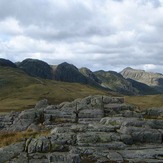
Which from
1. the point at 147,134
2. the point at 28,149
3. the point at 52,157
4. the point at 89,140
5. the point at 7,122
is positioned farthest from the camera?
the point at 7,122

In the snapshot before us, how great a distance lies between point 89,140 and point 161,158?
8770 millimetres

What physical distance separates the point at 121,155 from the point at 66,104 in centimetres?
4748

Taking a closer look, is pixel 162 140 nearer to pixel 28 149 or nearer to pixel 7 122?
pixel 28 149

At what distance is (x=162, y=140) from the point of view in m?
43.0

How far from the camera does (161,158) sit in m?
34.6

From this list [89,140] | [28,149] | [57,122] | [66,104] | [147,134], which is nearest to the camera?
[28,149]

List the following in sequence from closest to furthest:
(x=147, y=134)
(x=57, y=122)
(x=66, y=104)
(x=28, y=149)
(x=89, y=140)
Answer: (x=28, y=149) < (x=89, y=140) < (x=147, y=134) < (x=57, y=122) < (x=66, y=104)

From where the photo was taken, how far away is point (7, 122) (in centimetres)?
7631

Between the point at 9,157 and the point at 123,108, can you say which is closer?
the point at 9,157

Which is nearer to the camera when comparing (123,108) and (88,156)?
(88,156)

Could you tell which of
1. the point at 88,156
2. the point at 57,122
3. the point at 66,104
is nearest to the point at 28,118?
the point at 57,122

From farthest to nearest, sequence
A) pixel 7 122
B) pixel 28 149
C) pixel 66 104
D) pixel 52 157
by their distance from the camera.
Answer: pixel 66 104, pixel 7 122, pixel 28 149, pixel 52 157

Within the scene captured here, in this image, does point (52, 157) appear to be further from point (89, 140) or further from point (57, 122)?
point (57, 122)

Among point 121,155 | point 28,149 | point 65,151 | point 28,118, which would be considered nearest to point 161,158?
point 121,155
